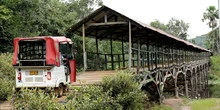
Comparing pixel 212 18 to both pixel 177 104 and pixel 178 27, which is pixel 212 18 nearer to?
pixel 178 27

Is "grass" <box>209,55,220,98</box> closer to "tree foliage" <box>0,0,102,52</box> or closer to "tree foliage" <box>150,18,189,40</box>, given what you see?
"tree foliage" <box>150,18,189,40</box>

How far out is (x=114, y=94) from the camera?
776 centimetres

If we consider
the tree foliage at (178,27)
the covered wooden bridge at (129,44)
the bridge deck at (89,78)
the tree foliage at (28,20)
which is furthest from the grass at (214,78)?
the bridge deck at (89,78)

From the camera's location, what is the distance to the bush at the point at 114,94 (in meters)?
6.46

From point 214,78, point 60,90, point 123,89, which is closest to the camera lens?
point 123,89

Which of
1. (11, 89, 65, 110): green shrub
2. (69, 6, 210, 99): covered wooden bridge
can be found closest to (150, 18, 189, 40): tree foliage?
(69, 6, 210, 99): covered wooden bridge

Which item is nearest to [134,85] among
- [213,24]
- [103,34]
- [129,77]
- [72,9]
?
[129,77]

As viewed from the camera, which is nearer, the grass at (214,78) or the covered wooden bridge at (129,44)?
the covered wooden bridge at (129,44)

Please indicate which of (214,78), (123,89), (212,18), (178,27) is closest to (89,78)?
(123,89)

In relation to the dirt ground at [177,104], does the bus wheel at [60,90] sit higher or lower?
higher

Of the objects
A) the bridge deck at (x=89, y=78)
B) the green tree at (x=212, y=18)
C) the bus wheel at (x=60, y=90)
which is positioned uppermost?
the green tree at (x=212, y=18)

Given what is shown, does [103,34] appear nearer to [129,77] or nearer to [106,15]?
[106,15]

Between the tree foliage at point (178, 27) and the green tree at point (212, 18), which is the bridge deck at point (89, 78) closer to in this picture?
the green tree at point (212, 18)

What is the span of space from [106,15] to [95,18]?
2.67ft
